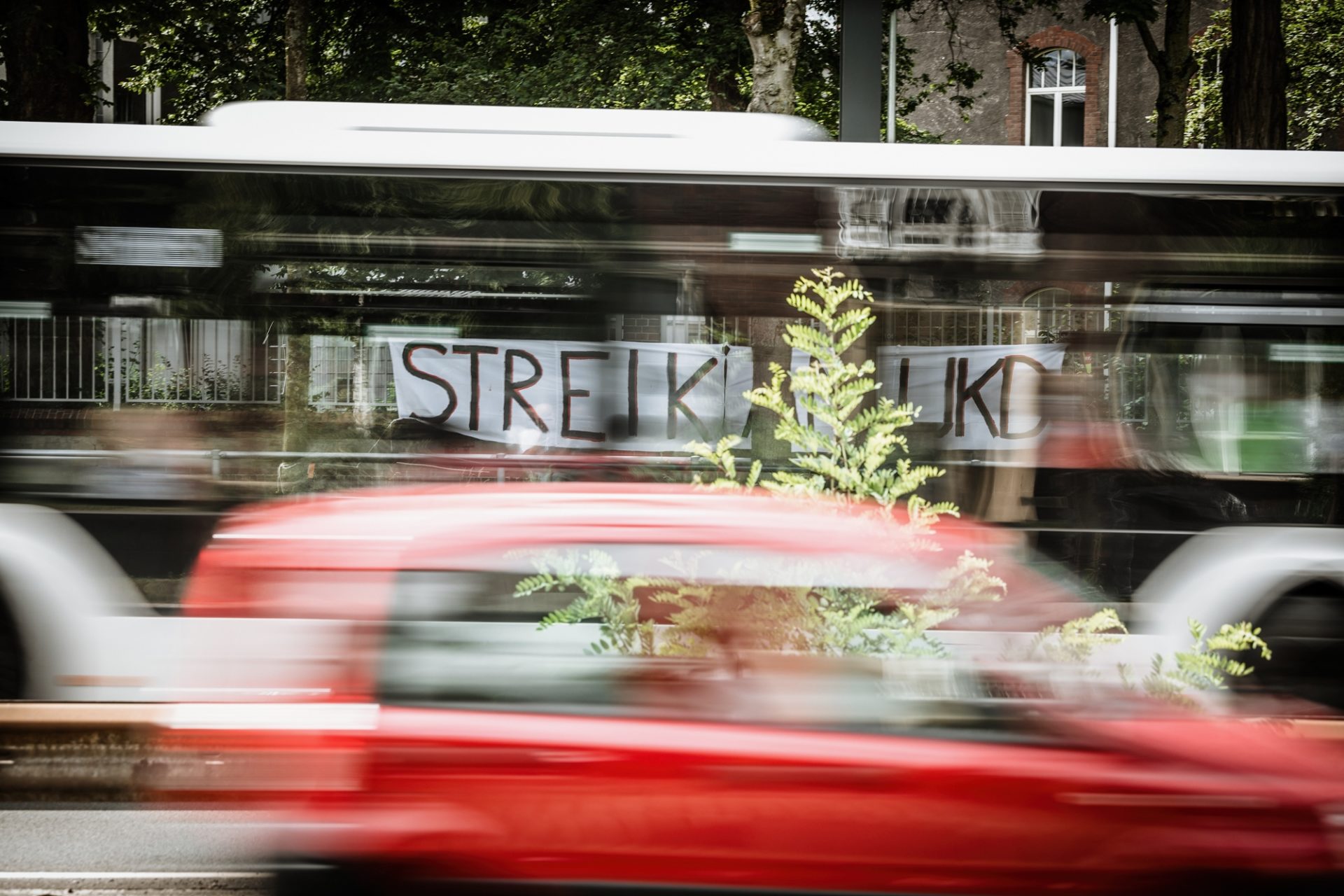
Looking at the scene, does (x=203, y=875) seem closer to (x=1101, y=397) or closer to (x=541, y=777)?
(x=541, y=777)

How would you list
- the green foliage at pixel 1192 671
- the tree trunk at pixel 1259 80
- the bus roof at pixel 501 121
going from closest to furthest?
1. the green foliage at pixel 1192 671
2. the bus roof at pixel 501 121
3. the tree trunk at pixel 1259 80

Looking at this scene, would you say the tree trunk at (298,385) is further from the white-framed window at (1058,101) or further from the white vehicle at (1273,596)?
the white-framed window at (1058,101)

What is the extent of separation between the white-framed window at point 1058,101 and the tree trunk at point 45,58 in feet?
61.7

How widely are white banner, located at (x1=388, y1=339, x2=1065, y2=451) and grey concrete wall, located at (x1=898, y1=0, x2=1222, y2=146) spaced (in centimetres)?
1981

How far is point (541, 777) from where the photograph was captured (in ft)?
9.39

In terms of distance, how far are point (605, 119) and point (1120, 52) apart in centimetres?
2190

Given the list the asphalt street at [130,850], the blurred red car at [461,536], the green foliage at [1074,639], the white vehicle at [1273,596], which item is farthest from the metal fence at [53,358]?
the white vehicle at [1273,596]

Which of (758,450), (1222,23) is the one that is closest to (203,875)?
(758,450)

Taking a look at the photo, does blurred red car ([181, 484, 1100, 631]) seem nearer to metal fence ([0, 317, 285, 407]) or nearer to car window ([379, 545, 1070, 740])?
car window ([379, 545, 1070, 740])

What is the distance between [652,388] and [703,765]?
9.38 ft

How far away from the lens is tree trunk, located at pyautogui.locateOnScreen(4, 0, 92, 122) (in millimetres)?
11719

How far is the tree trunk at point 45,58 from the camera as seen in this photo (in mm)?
11719

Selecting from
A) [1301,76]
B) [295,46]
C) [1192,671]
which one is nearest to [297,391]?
[1192,671]

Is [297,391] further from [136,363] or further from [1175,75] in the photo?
[1175,75]
